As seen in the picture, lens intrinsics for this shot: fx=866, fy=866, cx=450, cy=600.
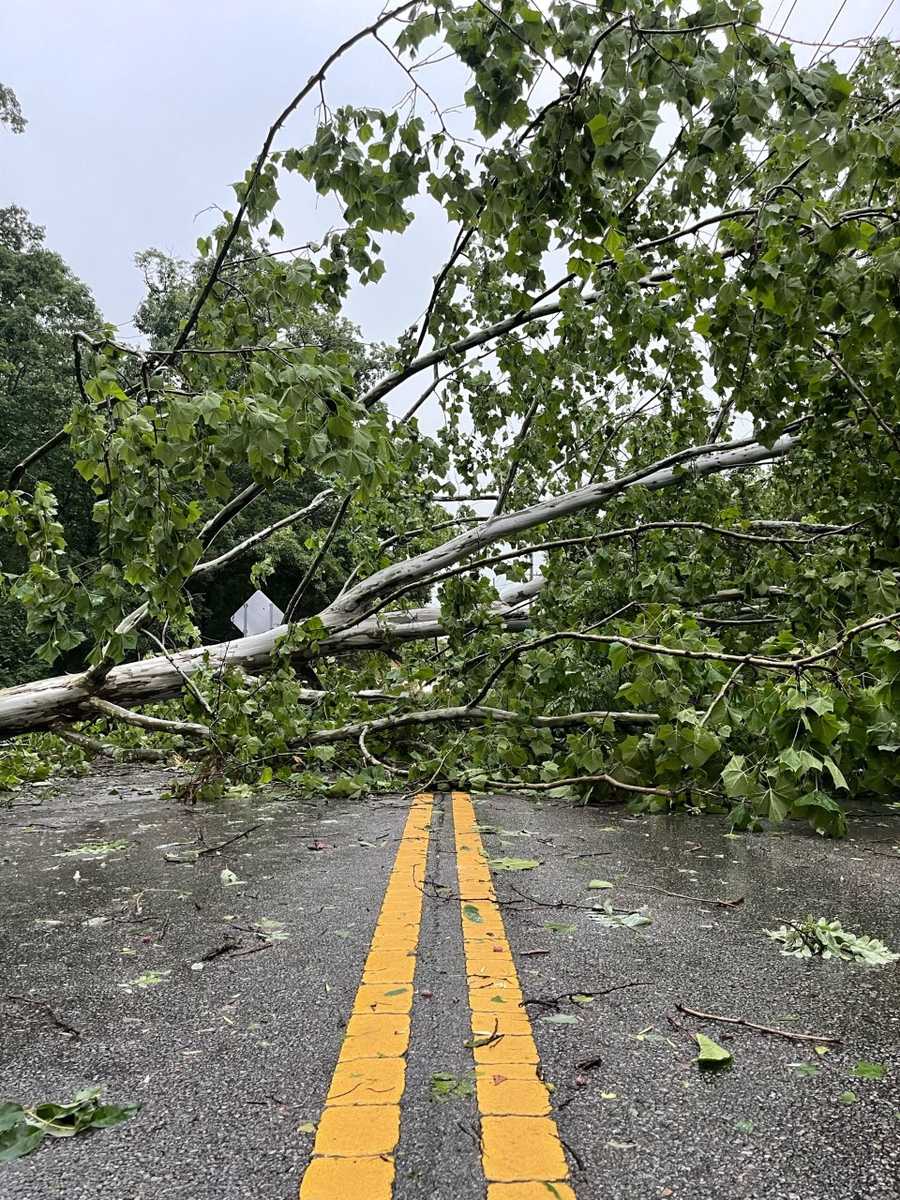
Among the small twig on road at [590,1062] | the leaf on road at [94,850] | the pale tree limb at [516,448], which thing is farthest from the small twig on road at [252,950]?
the pale tree limb at [516,448]

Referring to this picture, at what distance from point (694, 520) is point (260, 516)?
2836 centimetres

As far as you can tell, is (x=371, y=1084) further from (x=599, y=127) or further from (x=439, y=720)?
(x=439, y=720)

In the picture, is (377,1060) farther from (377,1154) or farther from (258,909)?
(258,909)

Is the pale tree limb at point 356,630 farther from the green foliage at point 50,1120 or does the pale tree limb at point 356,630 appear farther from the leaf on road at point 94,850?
the green foliage at point 50,1120

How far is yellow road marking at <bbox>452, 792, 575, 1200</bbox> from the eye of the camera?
157cm

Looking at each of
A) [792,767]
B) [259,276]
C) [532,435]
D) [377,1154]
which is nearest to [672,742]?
[792,767]

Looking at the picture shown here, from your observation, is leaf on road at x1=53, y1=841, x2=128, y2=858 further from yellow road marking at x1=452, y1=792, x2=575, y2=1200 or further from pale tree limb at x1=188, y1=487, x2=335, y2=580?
yellow road marking at x1=452, y1=792, x2=575, y2=1200

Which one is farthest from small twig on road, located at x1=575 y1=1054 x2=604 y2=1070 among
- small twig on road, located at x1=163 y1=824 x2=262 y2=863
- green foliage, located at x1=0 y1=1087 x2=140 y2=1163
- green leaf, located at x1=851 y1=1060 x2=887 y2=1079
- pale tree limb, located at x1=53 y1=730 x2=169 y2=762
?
pale tree limb, located at x1=53 y1=730 x2=169 y2=762

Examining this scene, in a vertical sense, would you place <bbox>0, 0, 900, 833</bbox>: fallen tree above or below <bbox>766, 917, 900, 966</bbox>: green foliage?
above

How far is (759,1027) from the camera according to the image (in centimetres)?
226

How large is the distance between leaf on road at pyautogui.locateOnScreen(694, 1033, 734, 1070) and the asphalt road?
0.03 m

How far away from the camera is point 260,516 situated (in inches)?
1342

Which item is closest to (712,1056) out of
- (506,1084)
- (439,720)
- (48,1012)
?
(506,1084)

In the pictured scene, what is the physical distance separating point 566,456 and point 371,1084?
752cm
